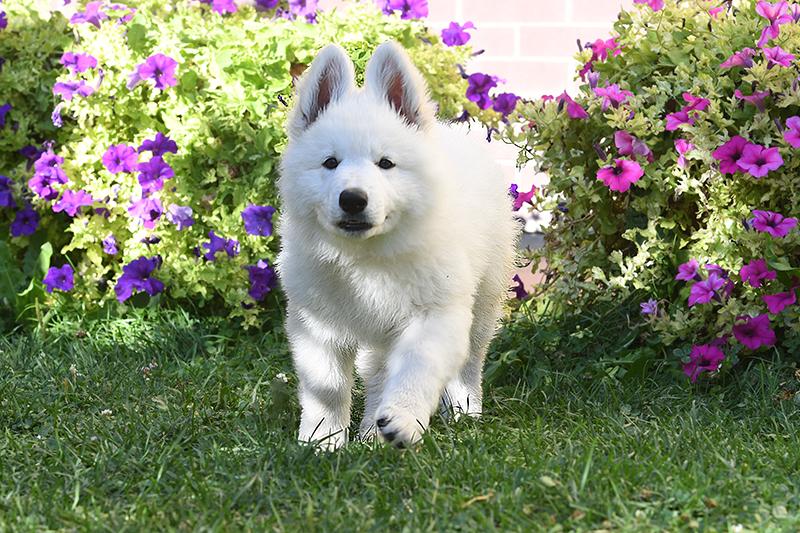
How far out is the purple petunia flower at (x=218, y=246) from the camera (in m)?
5.18

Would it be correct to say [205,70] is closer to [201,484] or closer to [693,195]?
[693,195]

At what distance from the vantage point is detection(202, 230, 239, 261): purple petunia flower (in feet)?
17.0

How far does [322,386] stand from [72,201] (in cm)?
227

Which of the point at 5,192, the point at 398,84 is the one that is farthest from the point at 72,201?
the point at 398,84

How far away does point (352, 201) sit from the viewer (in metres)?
3.28

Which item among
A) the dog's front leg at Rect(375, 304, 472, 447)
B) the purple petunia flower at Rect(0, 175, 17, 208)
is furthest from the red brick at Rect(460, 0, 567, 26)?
the dog's front leg at Rect(375, 304, 472, 447)

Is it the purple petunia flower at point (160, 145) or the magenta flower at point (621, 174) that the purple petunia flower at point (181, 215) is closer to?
the purple petunia flower at point (160, 145)

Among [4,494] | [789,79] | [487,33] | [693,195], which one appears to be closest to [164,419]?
[4,494]

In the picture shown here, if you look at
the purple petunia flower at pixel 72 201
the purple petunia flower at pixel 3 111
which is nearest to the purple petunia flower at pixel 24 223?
the purple petunia flower at pixel 72 201

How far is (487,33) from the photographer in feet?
22.6

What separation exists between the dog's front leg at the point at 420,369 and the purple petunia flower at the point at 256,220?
5.35ft

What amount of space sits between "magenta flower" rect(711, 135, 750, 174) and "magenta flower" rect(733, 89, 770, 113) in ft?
0.44

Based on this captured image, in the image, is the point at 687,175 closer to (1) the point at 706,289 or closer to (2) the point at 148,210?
(1) the point at 706,289

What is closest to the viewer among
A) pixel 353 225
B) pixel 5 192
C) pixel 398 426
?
pixel 398 426
